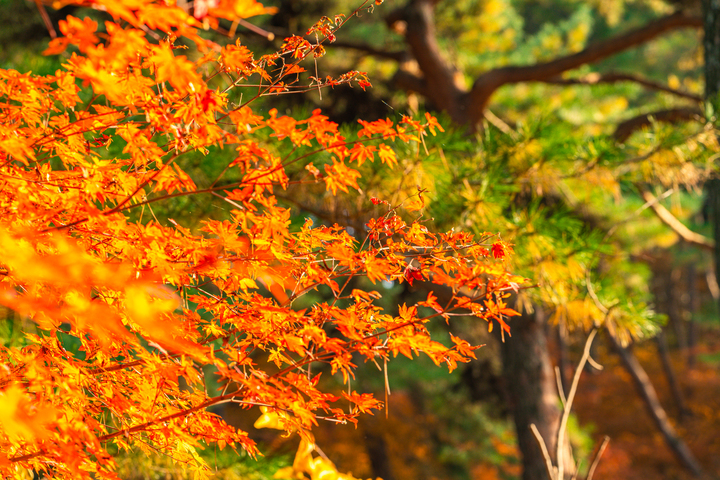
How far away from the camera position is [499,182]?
2004 millimetres

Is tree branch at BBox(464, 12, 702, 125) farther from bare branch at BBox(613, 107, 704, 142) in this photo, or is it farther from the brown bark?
bare branch at BBox(613, 107, 704, 142)

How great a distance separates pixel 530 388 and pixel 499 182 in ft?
4.83

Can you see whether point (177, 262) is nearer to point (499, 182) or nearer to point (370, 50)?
point (499, 182)

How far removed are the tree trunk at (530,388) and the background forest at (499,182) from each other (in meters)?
0.01

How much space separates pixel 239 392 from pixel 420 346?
359 mm

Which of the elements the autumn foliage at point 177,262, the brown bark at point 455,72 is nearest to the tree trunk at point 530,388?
the brown bark at point 455,72

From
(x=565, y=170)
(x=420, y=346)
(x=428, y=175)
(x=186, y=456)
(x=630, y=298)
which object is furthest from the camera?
(x=630, y=298)

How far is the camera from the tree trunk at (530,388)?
9.12 ft

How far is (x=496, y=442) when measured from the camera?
22.4 feet

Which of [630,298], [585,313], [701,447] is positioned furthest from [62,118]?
[701,447]

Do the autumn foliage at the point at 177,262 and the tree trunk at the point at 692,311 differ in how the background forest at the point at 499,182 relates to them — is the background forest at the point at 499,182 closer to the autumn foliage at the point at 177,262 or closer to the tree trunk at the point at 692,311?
the autumn foliage at the point at 177,262

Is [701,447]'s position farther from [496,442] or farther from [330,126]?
[330,126]

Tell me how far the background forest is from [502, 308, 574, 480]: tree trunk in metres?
0.01

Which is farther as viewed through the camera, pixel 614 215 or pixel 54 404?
pixel 614 215
